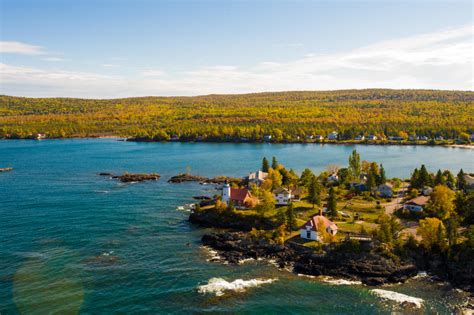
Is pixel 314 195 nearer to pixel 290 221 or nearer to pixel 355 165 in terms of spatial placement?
pixel 290 221

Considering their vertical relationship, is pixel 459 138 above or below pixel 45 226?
above

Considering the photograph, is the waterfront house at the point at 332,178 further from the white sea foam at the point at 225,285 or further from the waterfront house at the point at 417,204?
the white sea foam at the point at 225,285

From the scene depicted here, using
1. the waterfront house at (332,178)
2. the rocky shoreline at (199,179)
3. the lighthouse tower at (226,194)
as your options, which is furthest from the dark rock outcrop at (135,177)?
the waterfront house at (332,178)

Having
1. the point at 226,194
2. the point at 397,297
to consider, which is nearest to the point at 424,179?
the point at 226,194

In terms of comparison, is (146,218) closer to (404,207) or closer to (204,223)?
(204,223)

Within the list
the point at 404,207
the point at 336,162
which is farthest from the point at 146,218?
the point at 336,162

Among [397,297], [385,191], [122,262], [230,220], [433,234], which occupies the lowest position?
[397,297]
